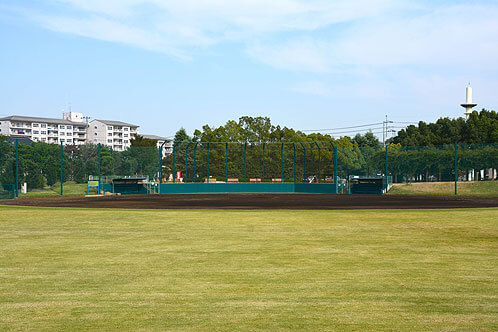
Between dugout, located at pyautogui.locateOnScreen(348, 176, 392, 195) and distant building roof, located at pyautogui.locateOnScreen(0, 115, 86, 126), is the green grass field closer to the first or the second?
dugout, located at pyautogui.locateOnScreen(348, 176, 392, 195)

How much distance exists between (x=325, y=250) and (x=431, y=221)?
7.35 m

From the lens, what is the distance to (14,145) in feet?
113

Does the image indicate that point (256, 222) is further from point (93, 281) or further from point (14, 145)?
point (14, 145)

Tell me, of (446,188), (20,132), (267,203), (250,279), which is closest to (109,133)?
(20,132)

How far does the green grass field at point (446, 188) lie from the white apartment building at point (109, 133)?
12482 cm

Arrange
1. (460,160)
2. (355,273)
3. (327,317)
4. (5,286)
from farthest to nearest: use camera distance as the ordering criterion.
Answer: (460,160)
(355,273)
(5,286)
(327,317)

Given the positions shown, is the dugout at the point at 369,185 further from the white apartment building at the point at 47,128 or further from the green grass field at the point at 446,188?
the white apartment building at the point at 47,128

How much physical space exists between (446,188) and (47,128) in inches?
5223

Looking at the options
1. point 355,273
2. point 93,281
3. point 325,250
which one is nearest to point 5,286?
point 93,281

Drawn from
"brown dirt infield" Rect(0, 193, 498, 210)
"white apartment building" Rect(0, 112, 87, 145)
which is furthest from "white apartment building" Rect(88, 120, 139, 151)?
"brown dirt infield" Rect(0, 193, 498, 210)

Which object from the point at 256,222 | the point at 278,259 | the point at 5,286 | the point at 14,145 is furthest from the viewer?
the point at 14,145

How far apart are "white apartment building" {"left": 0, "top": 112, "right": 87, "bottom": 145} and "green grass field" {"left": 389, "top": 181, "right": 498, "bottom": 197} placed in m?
120

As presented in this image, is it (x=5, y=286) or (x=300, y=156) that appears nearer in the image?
(x=5, y=286)

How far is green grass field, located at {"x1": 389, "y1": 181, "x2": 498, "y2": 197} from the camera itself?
3559 centimetres
